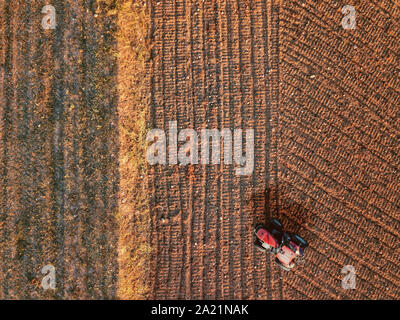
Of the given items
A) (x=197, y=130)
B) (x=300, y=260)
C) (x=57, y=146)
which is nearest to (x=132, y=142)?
(x=197, y=130)

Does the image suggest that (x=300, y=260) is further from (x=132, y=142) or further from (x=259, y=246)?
(x=132, y=142)

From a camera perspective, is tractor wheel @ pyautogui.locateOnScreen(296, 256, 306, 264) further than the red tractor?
Yes

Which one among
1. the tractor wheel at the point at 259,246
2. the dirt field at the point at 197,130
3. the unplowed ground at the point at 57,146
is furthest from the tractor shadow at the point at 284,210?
the unplowed ground at the point at 57,146

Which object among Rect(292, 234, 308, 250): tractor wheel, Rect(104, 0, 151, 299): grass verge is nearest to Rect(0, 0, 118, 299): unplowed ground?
Rect(104, 0, 151, 299): grass verge

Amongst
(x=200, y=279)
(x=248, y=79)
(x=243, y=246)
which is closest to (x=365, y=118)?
(x=248, y=79)

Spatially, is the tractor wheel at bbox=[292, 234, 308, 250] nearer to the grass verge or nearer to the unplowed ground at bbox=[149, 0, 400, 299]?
the unplowed ground at bbox=[149, 0, 400, 299]

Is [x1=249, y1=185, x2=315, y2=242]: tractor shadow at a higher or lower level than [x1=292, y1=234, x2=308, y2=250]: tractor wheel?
higher
